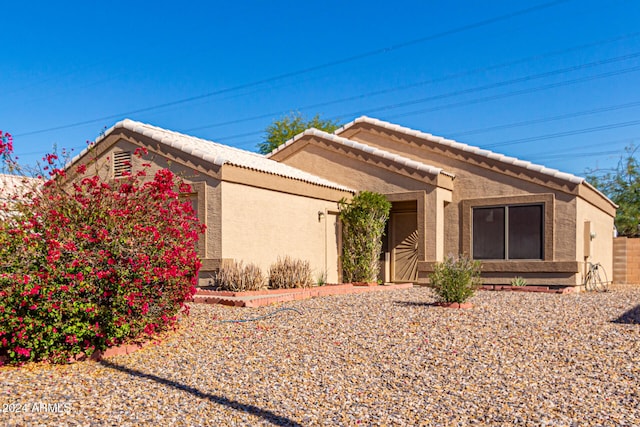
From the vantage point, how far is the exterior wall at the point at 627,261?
66.8 feet

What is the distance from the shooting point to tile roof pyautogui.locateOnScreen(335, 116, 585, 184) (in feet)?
49.0

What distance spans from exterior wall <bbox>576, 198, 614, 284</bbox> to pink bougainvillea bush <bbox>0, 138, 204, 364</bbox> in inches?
441

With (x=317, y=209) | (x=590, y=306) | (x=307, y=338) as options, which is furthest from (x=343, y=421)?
(x=317, y=209)

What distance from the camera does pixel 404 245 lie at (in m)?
17.3

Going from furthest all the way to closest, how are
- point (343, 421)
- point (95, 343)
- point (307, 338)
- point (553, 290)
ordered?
point (553, 290) < point (307, 338) < point (95, 343) < point (343, 421)

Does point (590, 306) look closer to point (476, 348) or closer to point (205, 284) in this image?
point (476, 348)

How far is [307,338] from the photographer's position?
25.8ft

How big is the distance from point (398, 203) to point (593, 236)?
563 cm

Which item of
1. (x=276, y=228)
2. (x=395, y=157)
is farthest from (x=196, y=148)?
(x=395, y=157)

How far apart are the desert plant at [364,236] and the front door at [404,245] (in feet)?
4.72

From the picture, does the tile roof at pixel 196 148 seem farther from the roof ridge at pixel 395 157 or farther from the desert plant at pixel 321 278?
the desert plant at pixel 321 278

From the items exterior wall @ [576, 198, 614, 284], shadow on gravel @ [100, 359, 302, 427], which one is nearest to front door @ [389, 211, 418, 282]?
exterior wall @ [576, 198, 614, 284]

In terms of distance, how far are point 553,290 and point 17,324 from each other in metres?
12.6

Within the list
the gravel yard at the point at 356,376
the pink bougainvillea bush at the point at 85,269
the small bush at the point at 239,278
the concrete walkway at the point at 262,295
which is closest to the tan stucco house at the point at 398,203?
the small bush at the point at 239,278
